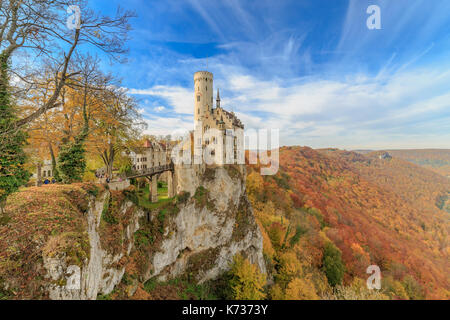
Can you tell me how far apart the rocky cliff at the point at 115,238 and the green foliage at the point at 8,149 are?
2.72 feet

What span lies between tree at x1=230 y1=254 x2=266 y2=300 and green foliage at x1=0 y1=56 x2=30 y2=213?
66.7 ft

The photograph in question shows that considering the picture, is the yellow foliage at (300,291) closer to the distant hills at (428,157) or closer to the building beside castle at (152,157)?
the building beside castle at (152,157)

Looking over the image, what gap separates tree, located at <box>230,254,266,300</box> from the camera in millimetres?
19031

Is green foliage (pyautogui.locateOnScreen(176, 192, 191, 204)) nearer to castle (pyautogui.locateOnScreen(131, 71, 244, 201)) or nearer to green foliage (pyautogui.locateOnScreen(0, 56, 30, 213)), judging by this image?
castle (pyautogui.locateOnScreen(131, 71, 244, 201))

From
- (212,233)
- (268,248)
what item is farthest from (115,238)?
(268,248)

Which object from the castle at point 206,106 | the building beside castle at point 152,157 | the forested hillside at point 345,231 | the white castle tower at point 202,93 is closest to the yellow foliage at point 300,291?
the forested hillside at point 345,231

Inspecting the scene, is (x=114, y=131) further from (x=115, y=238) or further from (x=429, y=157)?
(x=429, y=157)

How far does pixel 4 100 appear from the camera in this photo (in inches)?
243

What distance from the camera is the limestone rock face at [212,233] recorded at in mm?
16562

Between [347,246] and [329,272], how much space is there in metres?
12.6

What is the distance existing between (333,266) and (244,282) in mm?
18326

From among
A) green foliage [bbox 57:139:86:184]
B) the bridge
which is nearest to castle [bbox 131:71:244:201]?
the bridge

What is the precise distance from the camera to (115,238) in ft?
34.5

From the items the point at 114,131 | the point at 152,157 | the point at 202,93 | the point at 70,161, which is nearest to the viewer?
the point at 70,161
